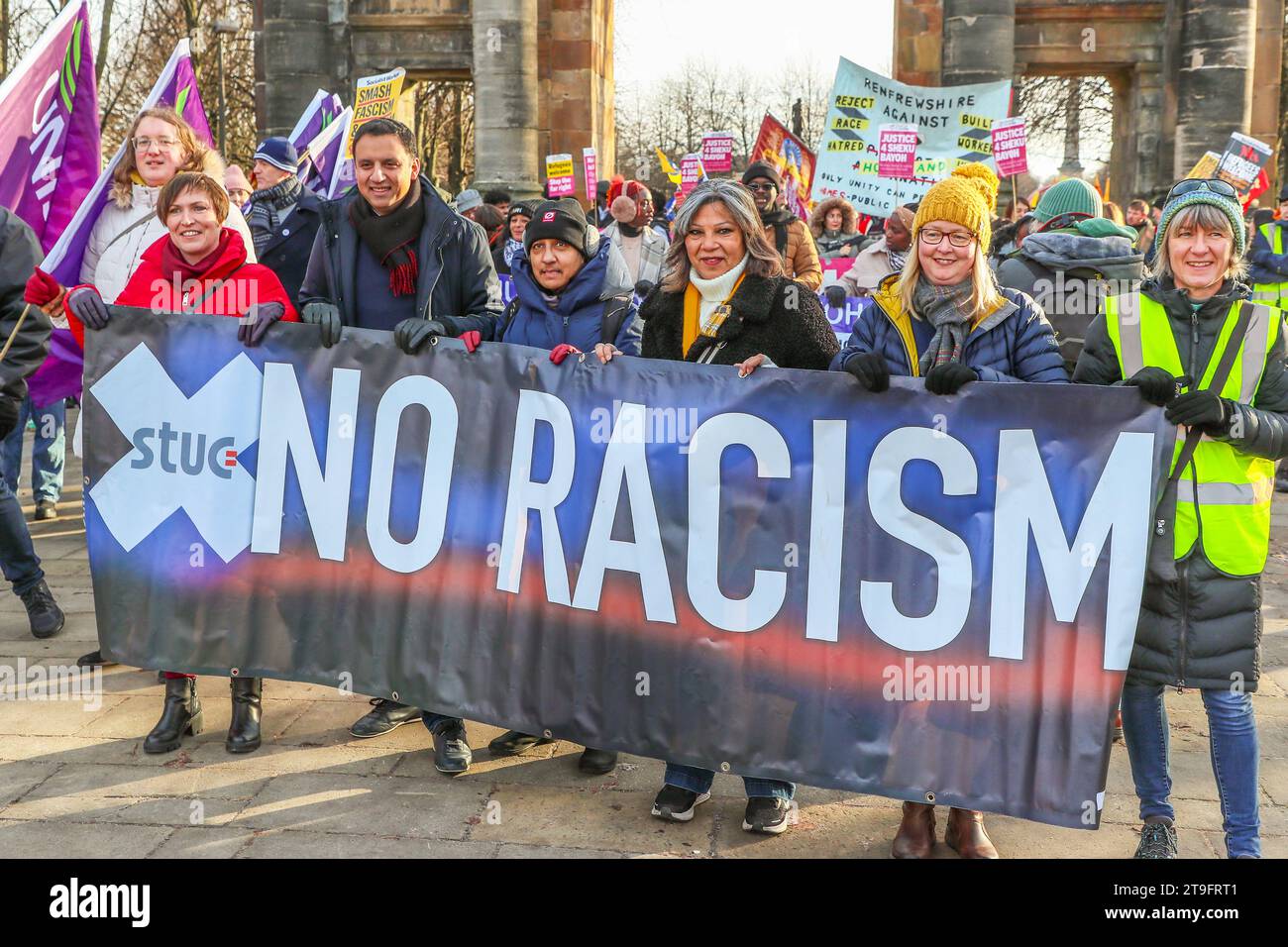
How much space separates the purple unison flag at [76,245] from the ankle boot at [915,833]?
13.6ft

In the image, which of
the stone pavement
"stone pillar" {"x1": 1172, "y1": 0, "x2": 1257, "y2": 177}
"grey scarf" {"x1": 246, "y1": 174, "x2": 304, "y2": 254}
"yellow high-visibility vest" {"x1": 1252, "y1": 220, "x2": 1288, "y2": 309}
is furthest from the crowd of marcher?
"stone pillar" {"x1": 1172, "y1": 0, "x2": 1257, "y2": 177}

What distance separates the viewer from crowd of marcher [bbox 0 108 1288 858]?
3.82 m

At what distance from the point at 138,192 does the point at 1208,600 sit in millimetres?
5246

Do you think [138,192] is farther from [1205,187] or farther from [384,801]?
[1205,187]

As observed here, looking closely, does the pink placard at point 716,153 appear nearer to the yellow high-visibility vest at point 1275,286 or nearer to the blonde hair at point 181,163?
the yellow high-visibility vest at point 1275,286

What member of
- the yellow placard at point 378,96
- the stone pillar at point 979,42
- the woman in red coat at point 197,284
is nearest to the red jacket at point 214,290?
the woman in red coat at point 197,284

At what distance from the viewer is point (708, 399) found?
4.30 metres

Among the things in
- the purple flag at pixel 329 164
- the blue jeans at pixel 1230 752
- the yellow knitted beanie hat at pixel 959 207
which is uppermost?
the purple flag at pixel 329 164

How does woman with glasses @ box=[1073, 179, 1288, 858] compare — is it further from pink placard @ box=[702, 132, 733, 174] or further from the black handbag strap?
pink placard @ box=[702, 132, 733, 174]

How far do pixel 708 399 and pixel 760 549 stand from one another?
0.54m

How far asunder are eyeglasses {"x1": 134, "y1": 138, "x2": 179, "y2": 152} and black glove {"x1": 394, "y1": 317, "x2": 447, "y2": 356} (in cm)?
216

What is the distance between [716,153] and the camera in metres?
16.1

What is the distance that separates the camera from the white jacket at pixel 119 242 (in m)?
6.25

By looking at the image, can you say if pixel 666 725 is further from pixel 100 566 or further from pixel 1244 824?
pixel 100 566
